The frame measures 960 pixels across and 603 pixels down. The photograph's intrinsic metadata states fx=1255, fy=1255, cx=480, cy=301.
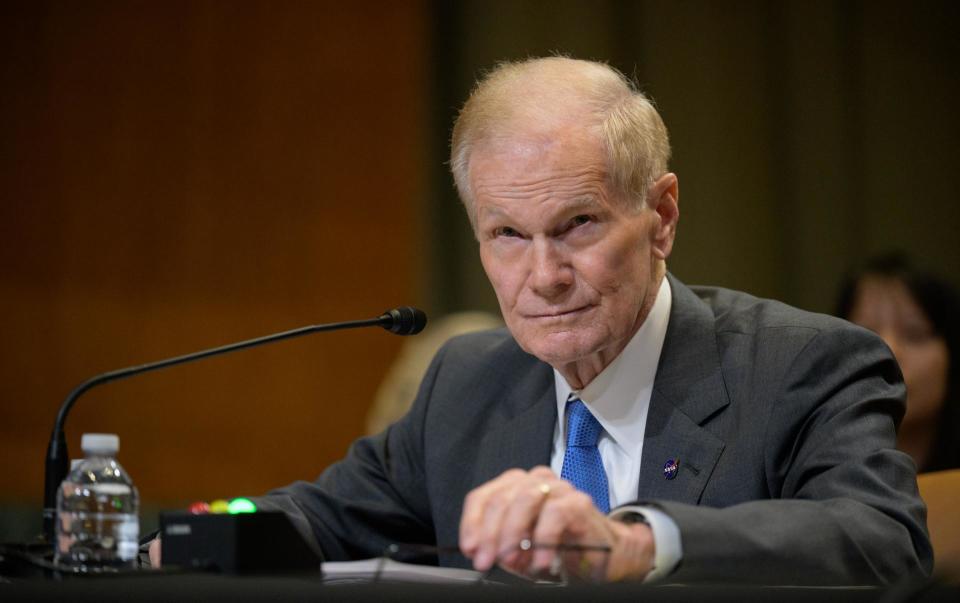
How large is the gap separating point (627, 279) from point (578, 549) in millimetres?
748

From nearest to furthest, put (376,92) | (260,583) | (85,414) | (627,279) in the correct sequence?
(260,583) → (627,279) → (85,414) → (376,92)

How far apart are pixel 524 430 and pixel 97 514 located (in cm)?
74

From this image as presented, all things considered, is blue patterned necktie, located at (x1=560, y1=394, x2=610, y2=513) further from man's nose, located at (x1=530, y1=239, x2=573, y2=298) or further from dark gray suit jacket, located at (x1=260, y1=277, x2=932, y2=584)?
man's nose, located at (x1=530, y1=239, x2=573, y2=298)

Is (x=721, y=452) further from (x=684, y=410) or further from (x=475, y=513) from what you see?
(x=475, y=513)

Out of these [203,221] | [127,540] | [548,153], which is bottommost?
[127,540]

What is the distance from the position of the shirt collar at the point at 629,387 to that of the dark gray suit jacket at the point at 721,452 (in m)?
0.03

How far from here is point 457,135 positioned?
2.07 m

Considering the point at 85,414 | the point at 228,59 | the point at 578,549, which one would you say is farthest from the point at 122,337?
the point at 578,549

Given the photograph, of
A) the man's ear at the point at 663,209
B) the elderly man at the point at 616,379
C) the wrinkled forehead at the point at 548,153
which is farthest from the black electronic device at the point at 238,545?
the man's ear at the point at 663,209

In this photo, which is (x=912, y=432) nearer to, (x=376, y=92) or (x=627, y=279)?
(x=627, y=279)

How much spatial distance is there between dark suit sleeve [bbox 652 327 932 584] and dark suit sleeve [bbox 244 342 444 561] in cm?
71

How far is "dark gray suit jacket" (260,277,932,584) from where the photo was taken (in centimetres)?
146

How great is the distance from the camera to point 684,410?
1946 mm

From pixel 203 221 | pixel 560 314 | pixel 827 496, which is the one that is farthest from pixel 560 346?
pixel 203 221
